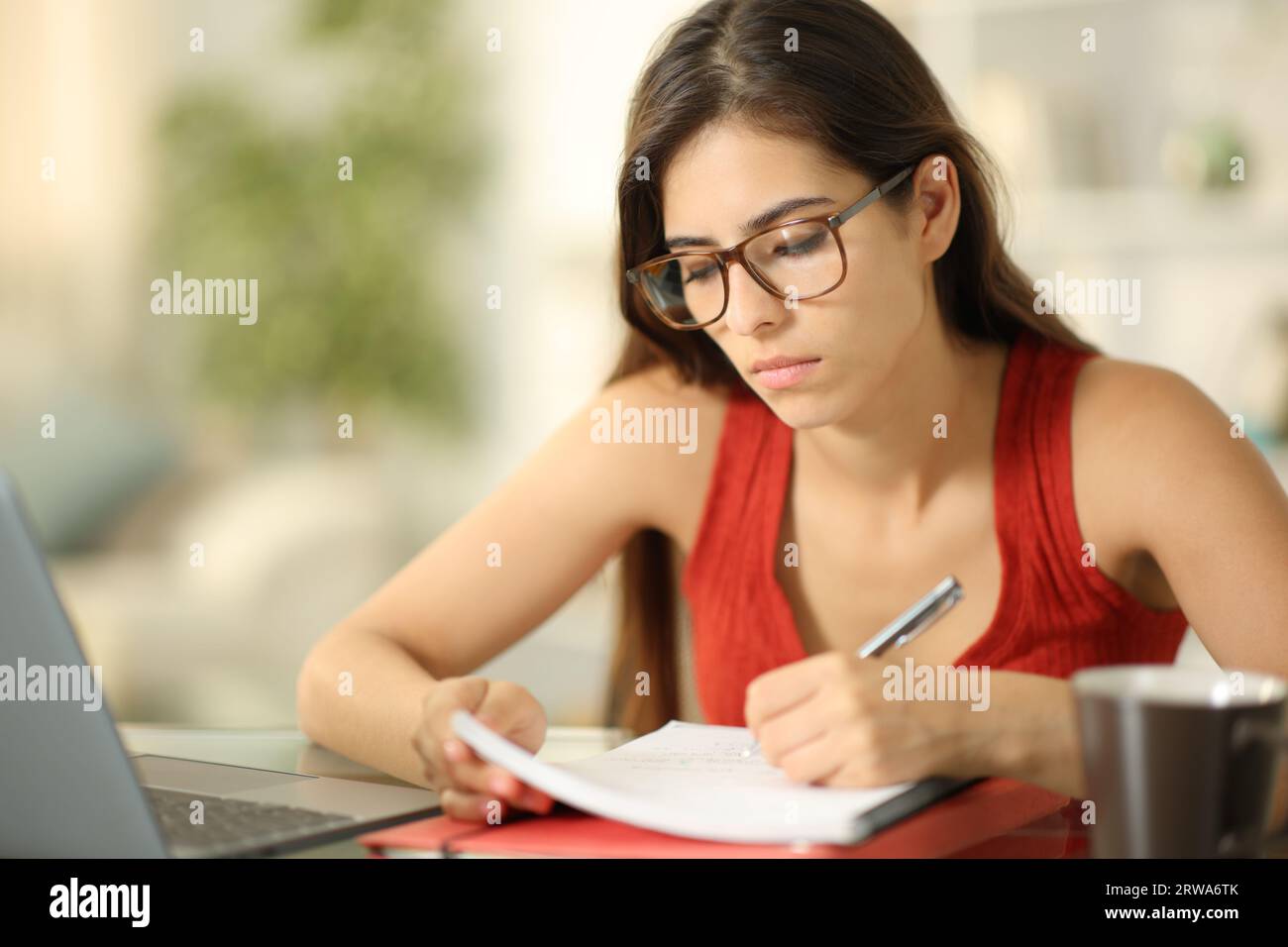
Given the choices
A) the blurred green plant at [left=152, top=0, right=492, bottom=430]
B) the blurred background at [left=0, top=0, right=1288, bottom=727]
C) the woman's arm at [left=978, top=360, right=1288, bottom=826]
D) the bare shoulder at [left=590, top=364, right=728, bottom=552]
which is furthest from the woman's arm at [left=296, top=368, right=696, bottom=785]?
the blurred green plant at [left=152, top=0, right=492, bottom=430]

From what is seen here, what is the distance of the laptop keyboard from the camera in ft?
2.39

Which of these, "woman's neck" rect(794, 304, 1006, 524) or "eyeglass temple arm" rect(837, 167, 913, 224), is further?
"woman's neck" rect(794, 304, 1006, 524)

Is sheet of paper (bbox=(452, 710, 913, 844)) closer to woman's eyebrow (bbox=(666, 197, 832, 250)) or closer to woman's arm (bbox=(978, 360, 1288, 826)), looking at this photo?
woman's arm (bbox=(978, 360, 1288, 826))

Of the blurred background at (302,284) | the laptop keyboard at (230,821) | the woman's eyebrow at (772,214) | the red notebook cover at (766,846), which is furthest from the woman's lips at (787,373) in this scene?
the blurred background at (302,284)

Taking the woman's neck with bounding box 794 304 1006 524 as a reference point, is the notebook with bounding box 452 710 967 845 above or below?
below

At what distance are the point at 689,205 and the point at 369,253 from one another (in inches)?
106

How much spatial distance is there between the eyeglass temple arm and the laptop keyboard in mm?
647

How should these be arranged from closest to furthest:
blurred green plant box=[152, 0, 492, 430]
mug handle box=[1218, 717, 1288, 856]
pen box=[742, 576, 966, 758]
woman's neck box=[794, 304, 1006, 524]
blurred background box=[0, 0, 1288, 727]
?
mug handle box=[1218, 717, 1288, 856] < pen box=[742, 576, 966, 758] < woman's neck box=[794, 304, 1006, 524] < blurred background box=[0, 0, 1288, 727] < blurred green plant box=[152, 0, 492, 430]

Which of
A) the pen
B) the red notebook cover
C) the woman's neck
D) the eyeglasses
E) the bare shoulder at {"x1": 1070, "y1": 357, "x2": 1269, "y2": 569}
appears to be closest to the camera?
the red notebook cover

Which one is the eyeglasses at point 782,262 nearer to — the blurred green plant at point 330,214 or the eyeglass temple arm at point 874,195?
the eyeglass temple arm at point 874,195

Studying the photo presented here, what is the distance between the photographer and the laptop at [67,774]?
611mm

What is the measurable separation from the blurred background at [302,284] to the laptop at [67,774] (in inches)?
93.4
